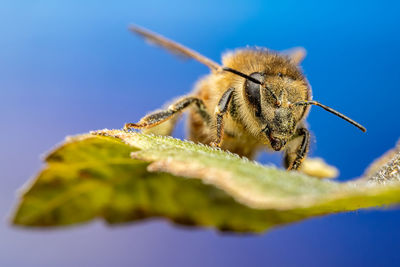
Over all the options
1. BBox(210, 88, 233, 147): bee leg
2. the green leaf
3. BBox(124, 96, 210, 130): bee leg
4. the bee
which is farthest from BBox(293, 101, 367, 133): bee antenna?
the green leaf

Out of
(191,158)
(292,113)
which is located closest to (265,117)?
(292,113)

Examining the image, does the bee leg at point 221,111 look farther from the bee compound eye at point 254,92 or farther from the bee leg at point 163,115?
the bee leg at point 163,115

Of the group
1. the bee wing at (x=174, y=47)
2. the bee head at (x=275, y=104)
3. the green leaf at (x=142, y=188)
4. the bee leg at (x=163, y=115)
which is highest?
the bee wing at (x=174, y=47)

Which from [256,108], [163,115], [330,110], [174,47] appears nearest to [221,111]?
[256,108]

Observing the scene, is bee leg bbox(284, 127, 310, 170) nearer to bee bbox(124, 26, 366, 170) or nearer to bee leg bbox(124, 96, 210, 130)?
bee bbox(124, 26, 366, 170)

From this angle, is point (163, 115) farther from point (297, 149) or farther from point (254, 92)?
point (297, 149)

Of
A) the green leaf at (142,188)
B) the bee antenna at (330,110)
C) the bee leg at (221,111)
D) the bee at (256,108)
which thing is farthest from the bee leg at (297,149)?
the green leaf at (142,188)
